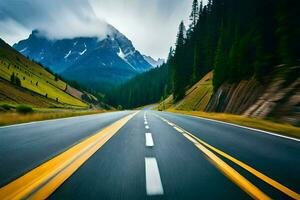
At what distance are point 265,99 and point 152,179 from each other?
61.3ft

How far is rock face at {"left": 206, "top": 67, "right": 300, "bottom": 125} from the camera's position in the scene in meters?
14.5

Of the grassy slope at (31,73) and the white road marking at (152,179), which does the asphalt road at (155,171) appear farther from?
the grassy slope at (31,73)

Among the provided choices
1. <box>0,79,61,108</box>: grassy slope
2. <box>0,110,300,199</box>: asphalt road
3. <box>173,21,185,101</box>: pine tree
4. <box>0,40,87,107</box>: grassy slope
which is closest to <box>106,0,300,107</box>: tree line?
<box>173,21,185,101</box>: pine tree

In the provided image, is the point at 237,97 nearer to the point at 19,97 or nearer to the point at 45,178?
the point at 45,178

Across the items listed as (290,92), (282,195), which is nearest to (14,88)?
(290,92)

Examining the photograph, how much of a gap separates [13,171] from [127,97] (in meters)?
158

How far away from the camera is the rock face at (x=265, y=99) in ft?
47.5

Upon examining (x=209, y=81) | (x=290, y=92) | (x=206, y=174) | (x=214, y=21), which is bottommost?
(x=206, y=174)

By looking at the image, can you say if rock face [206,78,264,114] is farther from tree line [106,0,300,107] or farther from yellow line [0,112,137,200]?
yellow line [0,112,137,200]

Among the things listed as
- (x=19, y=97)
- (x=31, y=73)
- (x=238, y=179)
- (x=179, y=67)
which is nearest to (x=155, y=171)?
(x=238, y=179)

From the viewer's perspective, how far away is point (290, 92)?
15844mm

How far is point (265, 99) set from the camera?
18.7 m

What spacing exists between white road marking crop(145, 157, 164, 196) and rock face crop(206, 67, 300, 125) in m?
12.1

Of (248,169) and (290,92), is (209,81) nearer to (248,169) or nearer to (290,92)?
(290,92)
